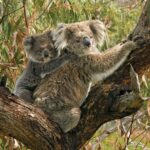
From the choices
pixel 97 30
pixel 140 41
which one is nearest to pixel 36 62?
pixel 97 30

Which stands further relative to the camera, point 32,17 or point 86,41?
point 32,17

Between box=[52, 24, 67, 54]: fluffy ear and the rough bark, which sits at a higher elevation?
box=[52, 24, 67, 54]: fluffy ear

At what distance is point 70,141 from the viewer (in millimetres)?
3043

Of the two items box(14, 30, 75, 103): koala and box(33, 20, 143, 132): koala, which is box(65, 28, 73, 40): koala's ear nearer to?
box(33, 20, 143, 132): koala

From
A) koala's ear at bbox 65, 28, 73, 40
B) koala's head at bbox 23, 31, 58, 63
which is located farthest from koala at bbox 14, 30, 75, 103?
koala's ear at bbox 65, 28, 73, 40

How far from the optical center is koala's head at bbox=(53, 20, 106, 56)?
3.38 m

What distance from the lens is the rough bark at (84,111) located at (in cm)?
278

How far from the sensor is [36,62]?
365 cm

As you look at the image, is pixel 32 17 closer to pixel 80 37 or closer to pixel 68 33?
pixel 68 33

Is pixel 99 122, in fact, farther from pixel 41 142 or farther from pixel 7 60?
pixel 7 60

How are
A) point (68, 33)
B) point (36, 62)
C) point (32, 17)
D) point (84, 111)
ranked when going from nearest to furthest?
point (84, 111) → point (68, 33) → point (36, 62) → point (32, 17)

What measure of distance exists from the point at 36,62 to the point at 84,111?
715 millimetres

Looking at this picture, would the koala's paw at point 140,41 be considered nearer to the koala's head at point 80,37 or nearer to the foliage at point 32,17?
the koala's head at point 80,37

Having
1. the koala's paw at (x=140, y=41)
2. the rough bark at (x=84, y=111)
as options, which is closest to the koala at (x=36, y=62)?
the rough bark at (x=84, y=111)
